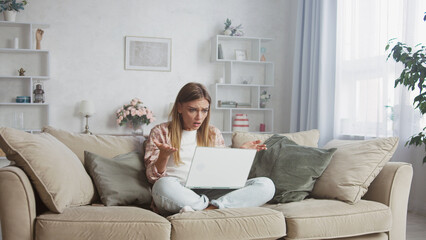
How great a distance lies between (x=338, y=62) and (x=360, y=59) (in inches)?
10.9

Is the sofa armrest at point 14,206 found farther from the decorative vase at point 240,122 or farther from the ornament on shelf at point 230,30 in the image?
the ornament on shelf at point 230,30

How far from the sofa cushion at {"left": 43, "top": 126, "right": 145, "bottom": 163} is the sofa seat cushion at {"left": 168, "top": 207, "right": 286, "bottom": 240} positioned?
2.25 feet

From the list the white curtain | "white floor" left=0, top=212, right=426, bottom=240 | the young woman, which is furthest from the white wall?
the young woman

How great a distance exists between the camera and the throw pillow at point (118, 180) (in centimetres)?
223

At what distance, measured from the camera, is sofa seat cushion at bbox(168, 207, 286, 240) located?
1.96m

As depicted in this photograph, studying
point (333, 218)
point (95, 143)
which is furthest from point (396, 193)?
point (95, 143)

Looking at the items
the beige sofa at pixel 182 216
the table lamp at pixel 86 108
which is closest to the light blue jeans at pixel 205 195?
the beige sofa at pixel 182 216

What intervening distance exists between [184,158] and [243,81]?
3253mm

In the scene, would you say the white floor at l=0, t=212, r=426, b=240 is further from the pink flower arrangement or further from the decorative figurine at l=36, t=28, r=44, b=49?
the decorative figurine at l=36, t=28, r=44, b=49

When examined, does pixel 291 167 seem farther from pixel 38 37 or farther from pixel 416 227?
pixel 38 37

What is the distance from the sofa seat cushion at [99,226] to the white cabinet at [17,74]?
3200 millimetres

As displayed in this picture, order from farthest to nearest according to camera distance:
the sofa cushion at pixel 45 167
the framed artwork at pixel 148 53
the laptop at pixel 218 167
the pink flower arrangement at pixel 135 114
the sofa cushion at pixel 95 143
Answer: the framed artwork at pixel 148 53 < the pink flower arrangement at pixel 135 114 < the sofa cushion at pixel 95 143 < the laptop at pixel 218 167 < the sofa cushion at pixel 45 167

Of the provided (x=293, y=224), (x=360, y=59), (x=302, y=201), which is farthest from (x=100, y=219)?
(x=360, y=59)

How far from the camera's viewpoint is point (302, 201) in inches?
94.7
